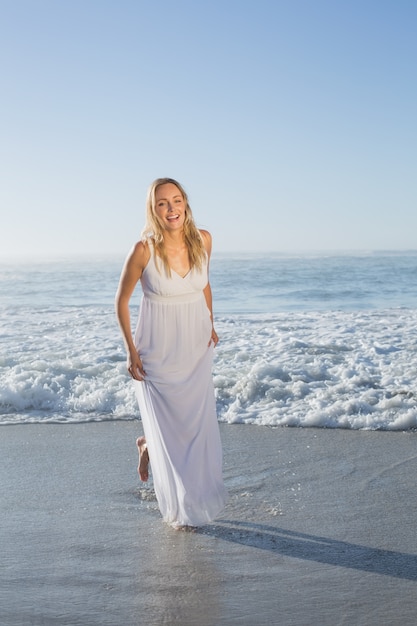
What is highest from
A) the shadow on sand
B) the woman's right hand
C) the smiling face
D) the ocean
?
the smiling face

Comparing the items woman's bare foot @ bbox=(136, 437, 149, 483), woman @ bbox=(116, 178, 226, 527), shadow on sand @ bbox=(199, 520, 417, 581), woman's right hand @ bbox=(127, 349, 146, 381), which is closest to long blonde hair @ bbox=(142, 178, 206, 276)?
woman @ bbox=(116, 178, 226, 527)

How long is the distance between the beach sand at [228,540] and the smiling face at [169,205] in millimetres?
1591

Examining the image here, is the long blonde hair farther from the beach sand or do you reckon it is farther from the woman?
the beach sand

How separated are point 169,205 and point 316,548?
185 centimetres

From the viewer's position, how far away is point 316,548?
136 inches

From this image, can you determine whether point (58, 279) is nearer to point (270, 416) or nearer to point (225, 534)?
point (270, 416)

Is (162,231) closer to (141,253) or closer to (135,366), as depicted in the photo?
(141,253)

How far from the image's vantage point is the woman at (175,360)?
3748 millimetres

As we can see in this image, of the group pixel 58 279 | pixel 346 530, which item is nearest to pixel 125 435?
pixel 346 530

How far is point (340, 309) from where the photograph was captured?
16578 mm

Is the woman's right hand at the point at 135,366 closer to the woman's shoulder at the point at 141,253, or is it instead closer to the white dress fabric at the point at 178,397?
the white dress fabric at the point at 178,397

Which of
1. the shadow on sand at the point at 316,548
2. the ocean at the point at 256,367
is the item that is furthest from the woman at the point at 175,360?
the ocean at the point at 256,367

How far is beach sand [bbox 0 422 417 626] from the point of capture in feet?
9.27

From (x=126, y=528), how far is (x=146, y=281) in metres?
1.28
